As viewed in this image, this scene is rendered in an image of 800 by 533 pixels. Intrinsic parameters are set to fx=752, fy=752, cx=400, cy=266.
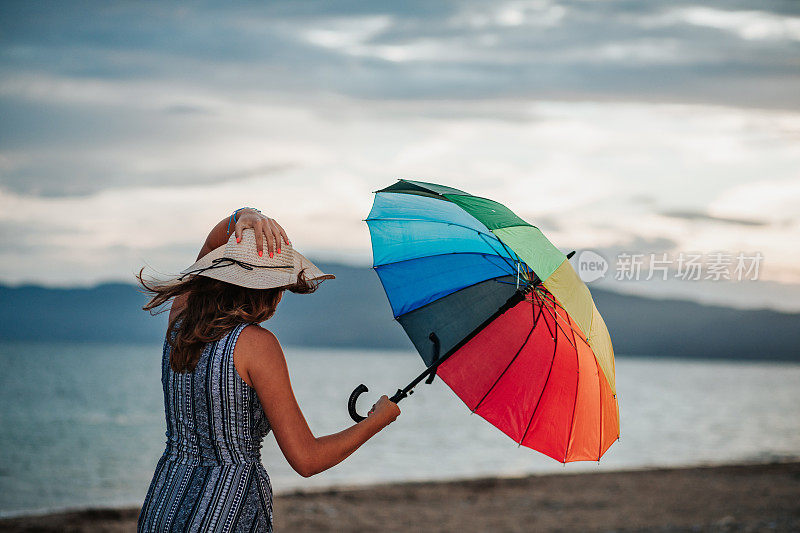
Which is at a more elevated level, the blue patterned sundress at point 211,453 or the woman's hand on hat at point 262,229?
the woman's hand on hat at point 262,229

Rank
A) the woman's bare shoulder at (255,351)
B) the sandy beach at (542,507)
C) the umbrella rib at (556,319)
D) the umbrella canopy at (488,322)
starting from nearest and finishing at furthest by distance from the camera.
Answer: the woman's bare shoulder at (255,351), the umbrella canopy at (488,322), the umbrella rib at (556,319), the sandy beach at (542,507)

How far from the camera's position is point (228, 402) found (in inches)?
77.4

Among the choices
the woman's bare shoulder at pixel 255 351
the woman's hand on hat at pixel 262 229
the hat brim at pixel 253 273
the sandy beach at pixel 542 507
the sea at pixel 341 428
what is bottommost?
the sea at pixel 341 428

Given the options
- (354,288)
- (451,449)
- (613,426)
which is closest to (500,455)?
(451,449)

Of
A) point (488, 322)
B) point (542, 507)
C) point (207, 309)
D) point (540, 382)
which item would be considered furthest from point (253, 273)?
point (542, 507)

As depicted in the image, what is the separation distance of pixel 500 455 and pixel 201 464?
18195 millimetres

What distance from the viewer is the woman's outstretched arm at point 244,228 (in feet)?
7.11

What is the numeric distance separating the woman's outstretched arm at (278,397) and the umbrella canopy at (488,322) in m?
0.84

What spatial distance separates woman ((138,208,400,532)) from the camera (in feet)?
6.40

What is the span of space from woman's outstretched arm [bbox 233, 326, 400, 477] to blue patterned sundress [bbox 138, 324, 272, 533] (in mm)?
34

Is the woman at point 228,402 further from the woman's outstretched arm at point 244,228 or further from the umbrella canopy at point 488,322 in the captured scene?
the umbrella canopy at point 488,322

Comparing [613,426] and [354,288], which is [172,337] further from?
[354,288]

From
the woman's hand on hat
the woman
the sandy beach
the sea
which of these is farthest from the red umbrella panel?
the sandy beach

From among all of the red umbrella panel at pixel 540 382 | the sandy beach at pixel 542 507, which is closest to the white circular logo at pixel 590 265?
the red umbrella panel at pixel 540 382
